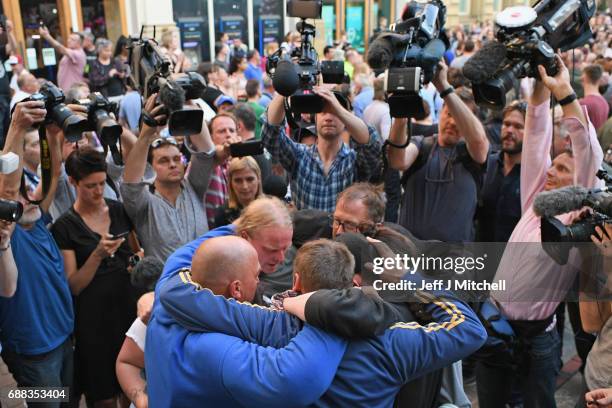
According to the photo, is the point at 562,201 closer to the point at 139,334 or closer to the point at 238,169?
the point at 139,334

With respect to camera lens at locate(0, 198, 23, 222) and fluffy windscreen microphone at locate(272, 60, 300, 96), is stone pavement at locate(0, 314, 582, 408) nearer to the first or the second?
camera lens at locate(0, 198, 23, 222)

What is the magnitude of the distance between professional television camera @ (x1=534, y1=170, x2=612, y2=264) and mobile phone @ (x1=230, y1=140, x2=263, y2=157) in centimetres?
170

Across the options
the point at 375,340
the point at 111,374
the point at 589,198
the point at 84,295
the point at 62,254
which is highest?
the point at 589,198

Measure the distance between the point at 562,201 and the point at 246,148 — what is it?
1805 mm

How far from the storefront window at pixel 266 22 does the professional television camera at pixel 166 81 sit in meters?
11.2

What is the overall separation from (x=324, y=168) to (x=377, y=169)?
30cm

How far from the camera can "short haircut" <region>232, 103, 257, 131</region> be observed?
4.77 m

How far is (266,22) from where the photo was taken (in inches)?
566

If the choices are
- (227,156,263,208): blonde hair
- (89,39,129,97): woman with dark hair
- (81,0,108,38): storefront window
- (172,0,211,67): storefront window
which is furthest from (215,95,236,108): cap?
(81,0,108,38): storefront window

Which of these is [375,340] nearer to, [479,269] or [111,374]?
[479,269]

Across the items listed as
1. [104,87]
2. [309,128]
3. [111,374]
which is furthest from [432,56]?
[104,87]

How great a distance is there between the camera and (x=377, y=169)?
3574 millimetres

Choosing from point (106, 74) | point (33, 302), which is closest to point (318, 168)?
point (33, 302)

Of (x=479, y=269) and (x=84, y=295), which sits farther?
(x=84, y=295)
